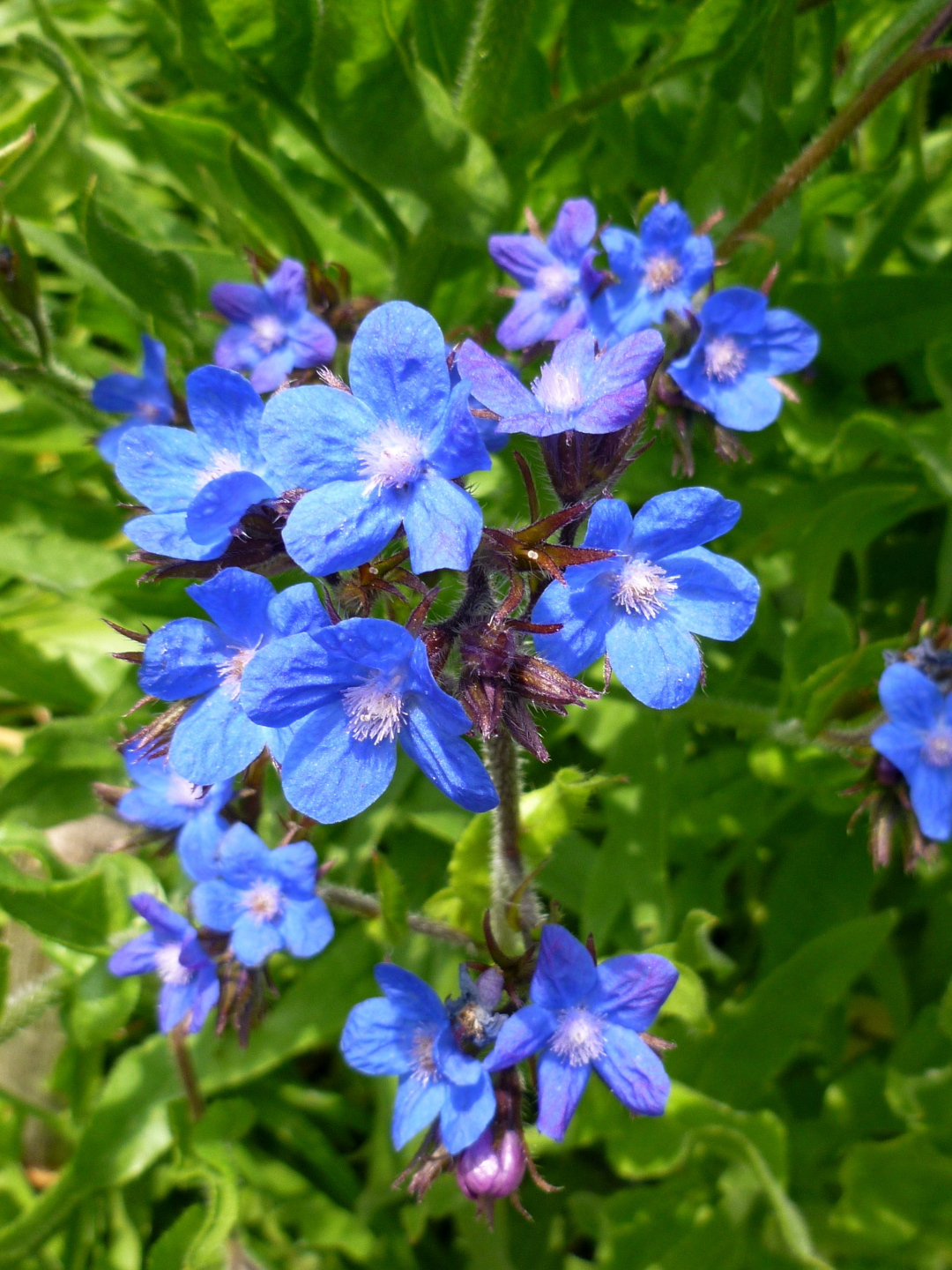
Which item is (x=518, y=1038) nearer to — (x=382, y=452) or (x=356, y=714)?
(x=356, y=714)

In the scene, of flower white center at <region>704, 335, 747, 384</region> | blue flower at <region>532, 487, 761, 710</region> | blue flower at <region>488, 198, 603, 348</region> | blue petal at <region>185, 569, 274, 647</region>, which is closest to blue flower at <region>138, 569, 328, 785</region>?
blue petal at <region>185, 569, 274, 647</region>

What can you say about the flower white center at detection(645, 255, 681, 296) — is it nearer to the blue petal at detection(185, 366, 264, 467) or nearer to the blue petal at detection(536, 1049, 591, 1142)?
the blue petal at detection(185, 366, 264, 467)

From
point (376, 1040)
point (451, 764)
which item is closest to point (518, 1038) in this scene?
point (376, 1040)

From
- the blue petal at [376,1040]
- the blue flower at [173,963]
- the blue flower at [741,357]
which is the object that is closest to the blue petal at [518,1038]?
the blue petal at [376,1040]

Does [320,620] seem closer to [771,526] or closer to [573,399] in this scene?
[573,399]

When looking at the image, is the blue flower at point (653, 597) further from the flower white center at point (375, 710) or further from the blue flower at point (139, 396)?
the blue flower at point (139, 396)

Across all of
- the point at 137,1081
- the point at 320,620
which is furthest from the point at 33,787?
the point at 320,620
